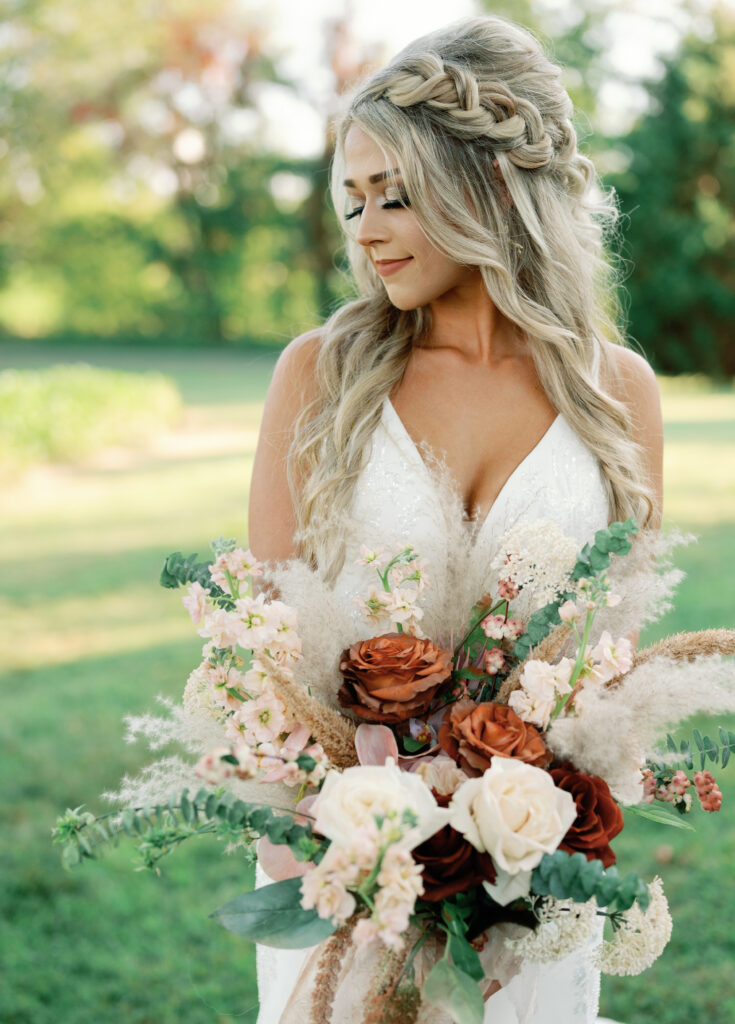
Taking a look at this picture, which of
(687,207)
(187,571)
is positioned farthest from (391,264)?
(687,207)

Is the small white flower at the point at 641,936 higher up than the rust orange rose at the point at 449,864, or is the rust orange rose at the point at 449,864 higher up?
the rust orange rose at the point at 449,864

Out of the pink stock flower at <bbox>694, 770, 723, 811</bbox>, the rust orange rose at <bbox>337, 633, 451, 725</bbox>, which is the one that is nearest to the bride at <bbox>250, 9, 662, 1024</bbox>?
the rust orange rose at <bbox>337, 633, 451, 725</bbox>

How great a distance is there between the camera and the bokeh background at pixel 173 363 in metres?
3.80

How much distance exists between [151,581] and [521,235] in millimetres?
6369

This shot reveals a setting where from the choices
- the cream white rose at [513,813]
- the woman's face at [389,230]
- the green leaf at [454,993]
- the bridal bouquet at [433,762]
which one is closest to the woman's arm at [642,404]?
the woman's face at [389,230]

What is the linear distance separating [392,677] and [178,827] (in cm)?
33

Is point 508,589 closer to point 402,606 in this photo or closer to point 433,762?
point 402,606

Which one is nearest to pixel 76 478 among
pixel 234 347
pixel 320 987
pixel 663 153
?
pixel 320 987

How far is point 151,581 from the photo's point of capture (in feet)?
26.5

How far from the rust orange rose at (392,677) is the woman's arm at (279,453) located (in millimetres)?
734

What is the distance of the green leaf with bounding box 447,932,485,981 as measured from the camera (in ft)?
4.04

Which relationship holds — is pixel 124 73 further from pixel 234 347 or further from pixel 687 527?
pixel 687 527

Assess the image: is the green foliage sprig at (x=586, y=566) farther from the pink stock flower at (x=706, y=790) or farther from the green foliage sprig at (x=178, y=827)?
the green foliage sprig at (x=178, y=827)

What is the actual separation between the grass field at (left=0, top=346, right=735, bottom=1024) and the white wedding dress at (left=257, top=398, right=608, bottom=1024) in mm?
275
